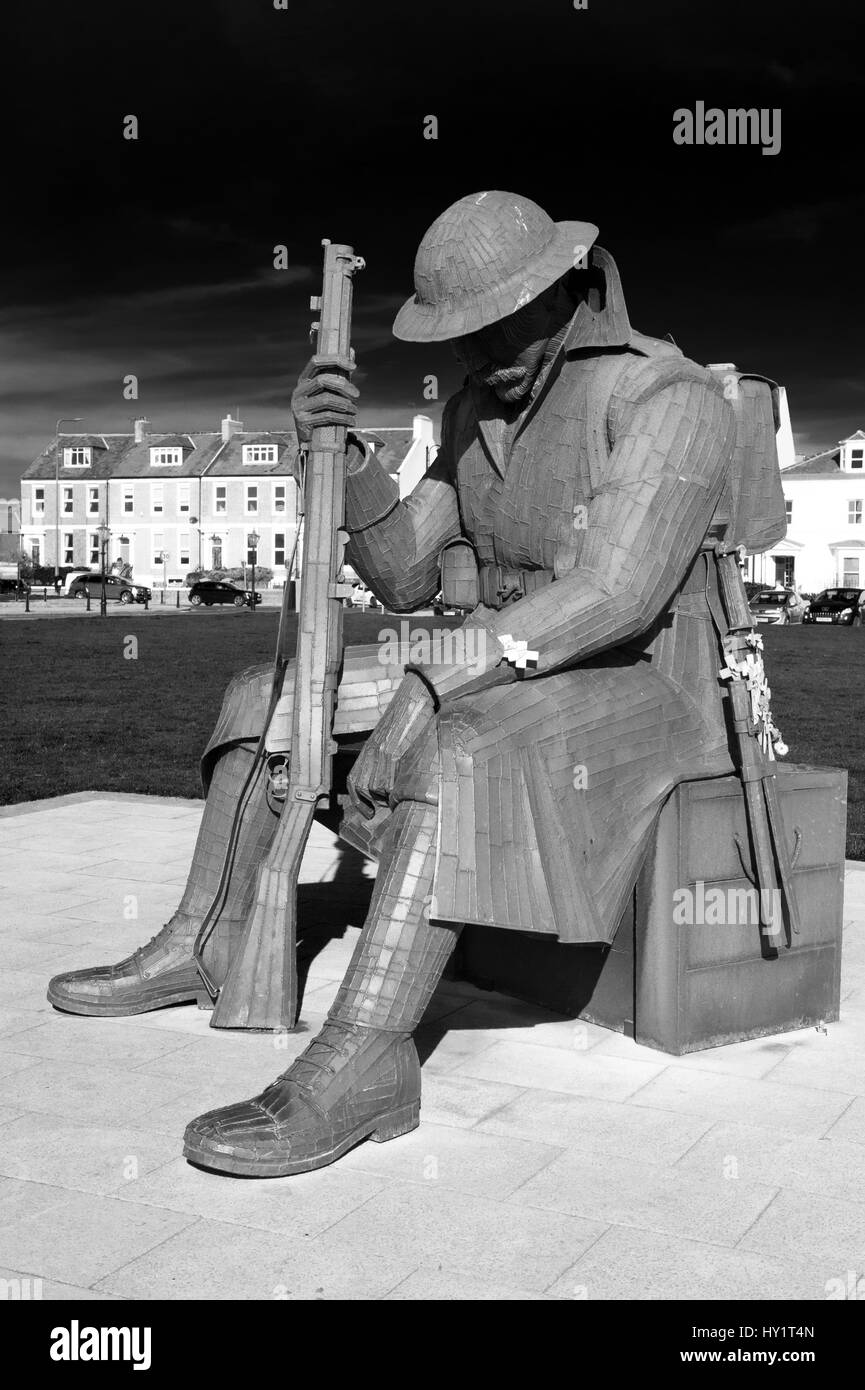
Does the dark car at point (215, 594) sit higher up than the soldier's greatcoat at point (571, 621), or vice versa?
the dark car at point (215, 594)

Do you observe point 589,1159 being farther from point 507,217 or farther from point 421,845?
point 507,217

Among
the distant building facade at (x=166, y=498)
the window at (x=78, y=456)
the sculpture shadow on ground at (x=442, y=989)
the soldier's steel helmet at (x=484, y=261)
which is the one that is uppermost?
the window at (x=78, y=456)

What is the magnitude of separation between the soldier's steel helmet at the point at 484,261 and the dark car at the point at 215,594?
Answer: 47.4m

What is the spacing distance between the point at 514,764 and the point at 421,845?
1.02 feet

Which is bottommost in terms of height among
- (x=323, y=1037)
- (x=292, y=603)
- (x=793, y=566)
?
(x=323, y=1037)

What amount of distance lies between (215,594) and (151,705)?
36574 mm

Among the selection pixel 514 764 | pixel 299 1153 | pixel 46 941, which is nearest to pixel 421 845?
pixel 514 764

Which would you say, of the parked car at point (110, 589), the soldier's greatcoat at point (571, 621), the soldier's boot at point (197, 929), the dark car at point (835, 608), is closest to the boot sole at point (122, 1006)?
the soldier's boot at point (197, 929)

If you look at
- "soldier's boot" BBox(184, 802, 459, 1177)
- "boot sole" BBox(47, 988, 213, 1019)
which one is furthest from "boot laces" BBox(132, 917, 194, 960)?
"soldier's boot" BBox(184, 802, 459, 1177)

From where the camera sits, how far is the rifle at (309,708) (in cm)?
382

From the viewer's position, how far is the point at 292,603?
406 cm

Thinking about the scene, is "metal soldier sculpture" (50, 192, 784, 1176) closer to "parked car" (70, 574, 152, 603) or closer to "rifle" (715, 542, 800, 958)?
"rifle" (715, 542, 800, 958)

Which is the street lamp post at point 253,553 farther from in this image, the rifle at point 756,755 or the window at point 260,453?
the rifle at point 756,755
